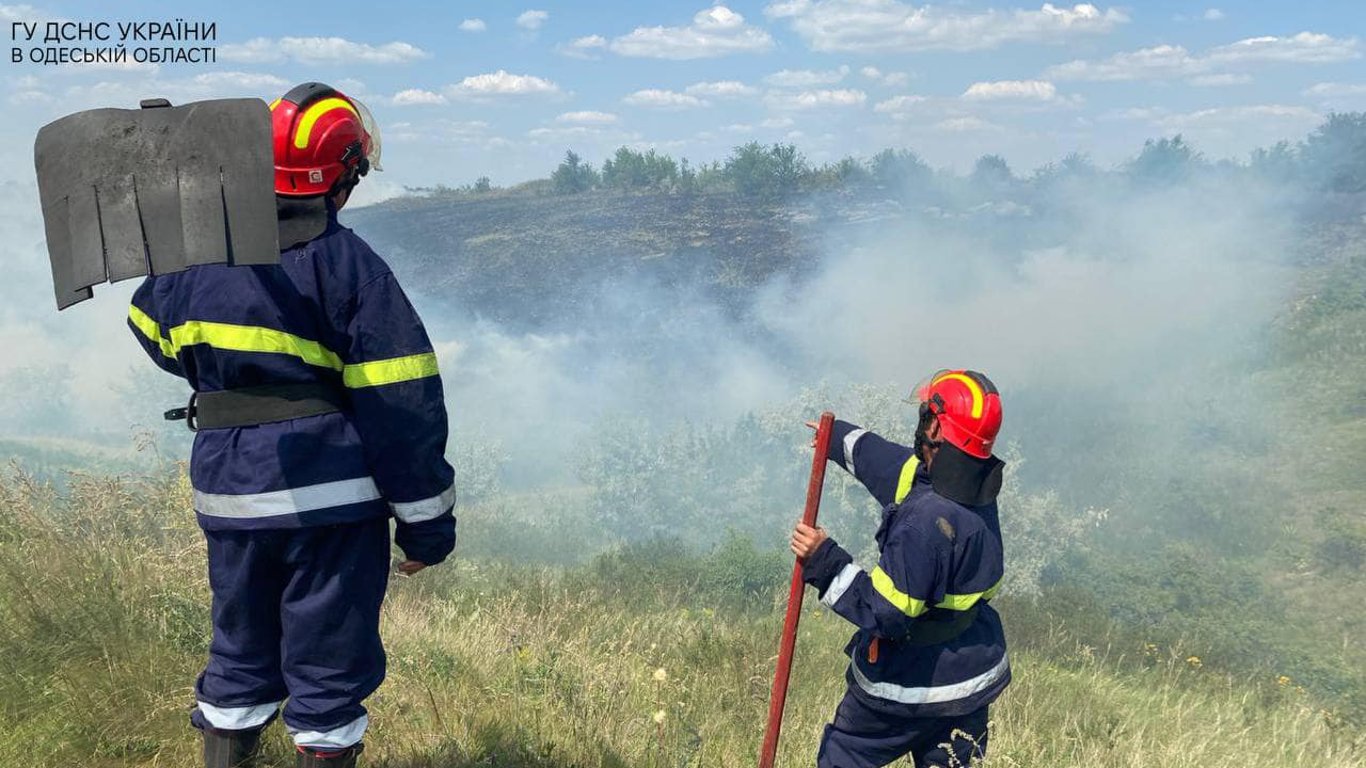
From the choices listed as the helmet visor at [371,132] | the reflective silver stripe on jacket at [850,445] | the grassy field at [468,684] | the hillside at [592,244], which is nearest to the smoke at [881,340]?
the hillside at [592,244]

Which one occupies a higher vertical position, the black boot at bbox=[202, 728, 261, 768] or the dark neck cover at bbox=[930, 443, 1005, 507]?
the dark neck cover at bbox=[930, 443, 1005, 507]

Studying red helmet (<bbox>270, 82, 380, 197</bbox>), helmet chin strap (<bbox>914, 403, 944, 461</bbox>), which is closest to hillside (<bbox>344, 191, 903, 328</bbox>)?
helmet chin strap (<bbox>914, 403, 944, 461</bbox>)

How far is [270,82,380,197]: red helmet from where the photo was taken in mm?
2289

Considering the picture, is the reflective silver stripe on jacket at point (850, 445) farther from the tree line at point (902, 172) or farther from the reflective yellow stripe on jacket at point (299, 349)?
the tree line at point (902, 172)

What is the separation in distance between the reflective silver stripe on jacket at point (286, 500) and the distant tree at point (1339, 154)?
41982 millimetres

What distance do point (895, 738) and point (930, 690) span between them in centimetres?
22

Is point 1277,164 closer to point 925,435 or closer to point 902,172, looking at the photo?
point 902,172

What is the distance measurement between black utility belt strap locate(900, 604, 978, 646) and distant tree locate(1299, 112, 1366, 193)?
133ft

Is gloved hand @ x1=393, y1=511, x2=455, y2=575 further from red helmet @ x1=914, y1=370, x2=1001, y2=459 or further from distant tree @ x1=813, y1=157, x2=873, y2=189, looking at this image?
distant tree @ x1=813, y1=157, x2=873, y2=189

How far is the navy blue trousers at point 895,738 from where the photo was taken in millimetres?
2988

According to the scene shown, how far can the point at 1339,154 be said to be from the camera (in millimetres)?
37719

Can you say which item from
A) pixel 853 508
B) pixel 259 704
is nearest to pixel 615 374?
pixel 853 508

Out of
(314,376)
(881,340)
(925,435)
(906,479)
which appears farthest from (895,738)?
(881,340)

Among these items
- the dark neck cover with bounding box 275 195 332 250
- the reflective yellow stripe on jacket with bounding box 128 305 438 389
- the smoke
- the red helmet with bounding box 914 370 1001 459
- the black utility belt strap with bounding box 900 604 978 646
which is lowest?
the smoke
